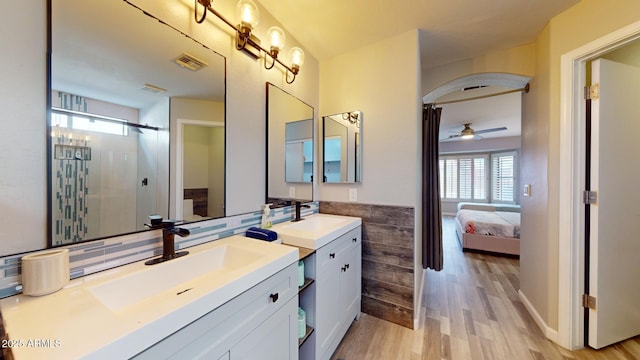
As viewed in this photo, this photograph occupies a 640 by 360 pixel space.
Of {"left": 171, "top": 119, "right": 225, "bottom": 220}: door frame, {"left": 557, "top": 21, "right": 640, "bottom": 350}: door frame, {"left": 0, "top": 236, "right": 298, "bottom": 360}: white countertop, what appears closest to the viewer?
{"left": 0, "top": 236, "right": 298, "bottom": 360}: white countertop

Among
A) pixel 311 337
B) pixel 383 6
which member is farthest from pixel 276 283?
pixel 383 6

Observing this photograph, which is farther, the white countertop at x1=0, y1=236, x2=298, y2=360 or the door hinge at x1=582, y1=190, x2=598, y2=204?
the door hinge at x1=582, y1=190, x2=598, y2=204

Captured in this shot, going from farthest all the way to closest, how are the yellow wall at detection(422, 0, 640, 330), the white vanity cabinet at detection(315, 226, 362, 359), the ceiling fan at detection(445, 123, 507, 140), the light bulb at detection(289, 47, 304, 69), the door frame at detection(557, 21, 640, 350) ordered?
1. the ceiling fan at detection(445, 123, 507, 140)
2. the light bulb at detection(289, 47, 304, 69)
3. the door frame at detection(557, 21, 640, 350)
4. the yellow wall at detection(422, 0, 640, 330)
5. the white vanity cabinet at detection(315, 226, 362, 359)

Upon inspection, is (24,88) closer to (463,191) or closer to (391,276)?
(391,276)

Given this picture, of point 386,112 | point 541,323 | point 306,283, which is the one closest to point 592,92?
point 386,112

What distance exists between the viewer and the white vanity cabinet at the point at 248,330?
2.09ft

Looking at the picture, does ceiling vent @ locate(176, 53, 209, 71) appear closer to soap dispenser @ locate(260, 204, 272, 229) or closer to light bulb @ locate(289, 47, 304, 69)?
light bulb @ locate(289, 47, 304, 69)

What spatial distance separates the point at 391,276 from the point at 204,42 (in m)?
2.18

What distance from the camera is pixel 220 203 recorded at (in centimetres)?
131

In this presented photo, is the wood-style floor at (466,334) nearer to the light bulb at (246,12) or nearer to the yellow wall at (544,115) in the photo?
the yellow wall at (544,115)

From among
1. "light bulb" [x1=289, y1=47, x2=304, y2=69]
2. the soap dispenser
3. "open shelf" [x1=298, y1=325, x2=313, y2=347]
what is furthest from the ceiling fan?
"open shelf" [x1=298, y1=325, x2=313, y2=347]

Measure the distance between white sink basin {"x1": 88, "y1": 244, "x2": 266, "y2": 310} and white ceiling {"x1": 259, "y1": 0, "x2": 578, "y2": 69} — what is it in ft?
5.65

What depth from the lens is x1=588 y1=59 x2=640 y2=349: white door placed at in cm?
154

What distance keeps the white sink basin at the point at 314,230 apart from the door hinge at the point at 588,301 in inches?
66.5
